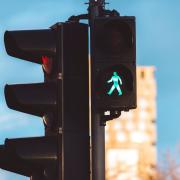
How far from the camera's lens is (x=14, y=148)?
30.6ft

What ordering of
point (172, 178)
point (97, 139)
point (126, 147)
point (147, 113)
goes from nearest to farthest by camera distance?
1. point (97, 139)
2. point (172, 178)
3. point (126, 147)
4. point (147, 113)

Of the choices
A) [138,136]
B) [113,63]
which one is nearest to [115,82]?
[113,63]

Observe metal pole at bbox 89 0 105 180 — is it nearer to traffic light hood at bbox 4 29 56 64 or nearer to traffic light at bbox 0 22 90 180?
traffic light at bbox 0 22 90 180

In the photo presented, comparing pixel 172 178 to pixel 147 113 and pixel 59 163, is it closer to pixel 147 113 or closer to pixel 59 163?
pixel 147 113

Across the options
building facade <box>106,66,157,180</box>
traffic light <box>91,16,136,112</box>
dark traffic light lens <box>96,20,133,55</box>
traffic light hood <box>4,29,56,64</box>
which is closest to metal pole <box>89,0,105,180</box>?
traffic light <box>91,16,136,112</box>

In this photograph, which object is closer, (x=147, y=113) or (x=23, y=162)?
(x=23, y=162)

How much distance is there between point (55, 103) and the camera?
31.1ft

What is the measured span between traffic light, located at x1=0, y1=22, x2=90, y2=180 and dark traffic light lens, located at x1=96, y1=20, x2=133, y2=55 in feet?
0.79

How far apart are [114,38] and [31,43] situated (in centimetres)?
68

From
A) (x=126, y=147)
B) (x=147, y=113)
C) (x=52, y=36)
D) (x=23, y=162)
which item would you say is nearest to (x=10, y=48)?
(x=52, y=36)

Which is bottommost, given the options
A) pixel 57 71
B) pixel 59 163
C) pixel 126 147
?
pixel 126 147

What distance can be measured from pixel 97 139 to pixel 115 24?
37.7 inches

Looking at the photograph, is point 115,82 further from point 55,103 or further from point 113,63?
point 55,103

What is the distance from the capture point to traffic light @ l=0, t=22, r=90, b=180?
9383 millimetres
